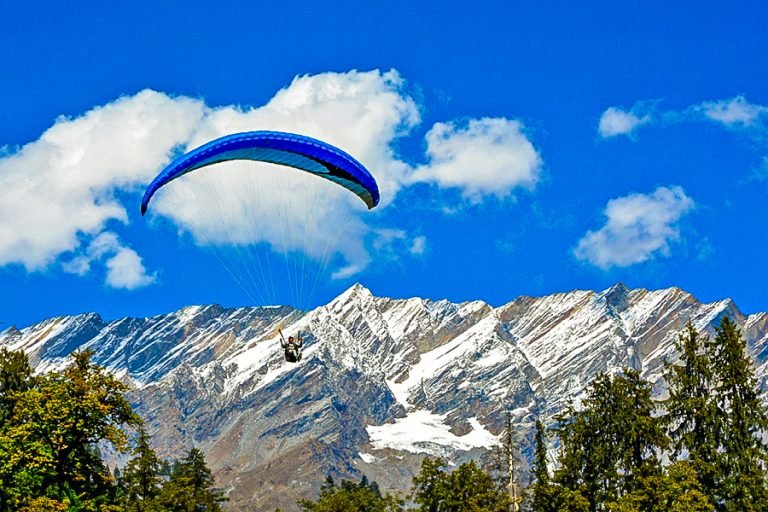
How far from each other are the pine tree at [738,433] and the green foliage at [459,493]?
14125 millimetres

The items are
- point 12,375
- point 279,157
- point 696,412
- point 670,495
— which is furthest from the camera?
point 12,375

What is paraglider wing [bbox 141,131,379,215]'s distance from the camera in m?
46.5

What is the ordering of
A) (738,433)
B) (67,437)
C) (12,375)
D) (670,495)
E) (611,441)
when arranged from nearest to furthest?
1. (67,437)
2. (670,495)
3. (738,433)
4. (611,441)
5. (12,375)

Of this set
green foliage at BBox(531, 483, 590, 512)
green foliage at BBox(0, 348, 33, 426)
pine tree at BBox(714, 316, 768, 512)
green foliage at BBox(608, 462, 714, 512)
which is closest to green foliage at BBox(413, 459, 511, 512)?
green foliage at BBox(531, 483, 590, 512)

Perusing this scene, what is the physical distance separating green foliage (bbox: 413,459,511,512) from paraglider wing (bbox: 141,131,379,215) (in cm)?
2017

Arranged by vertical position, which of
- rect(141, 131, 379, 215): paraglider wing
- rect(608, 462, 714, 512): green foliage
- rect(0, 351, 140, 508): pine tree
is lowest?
rect(608, 462, 714, 512): green foliage

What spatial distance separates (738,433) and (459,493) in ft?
54.1

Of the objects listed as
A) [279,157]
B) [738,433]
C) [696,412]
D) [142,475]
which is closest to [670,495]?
[696,412]

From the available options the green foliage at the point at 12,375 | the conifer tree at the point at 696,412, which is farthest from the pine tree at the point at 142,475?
the conifer tree at the point at 696,412

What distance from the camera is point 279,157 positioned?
48.6 meters

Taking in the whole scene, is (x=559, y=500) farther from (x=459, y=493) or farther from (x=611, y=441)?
(x=459, y=493)

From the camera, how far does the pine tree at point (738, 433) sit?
169 feet

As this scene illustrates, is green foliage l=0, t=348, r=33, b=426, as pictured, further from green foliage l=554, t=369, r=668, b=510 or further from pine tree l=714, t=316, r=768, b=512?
pine tree l=714, t=316, r=768, b=512

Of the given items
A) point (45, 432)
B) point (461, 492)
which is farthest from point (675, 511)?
point (45, 432)
